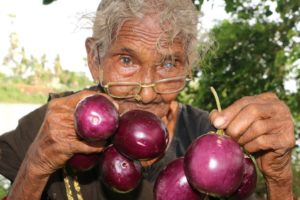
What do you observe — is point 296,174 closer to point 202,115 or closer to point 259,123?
point 202,115

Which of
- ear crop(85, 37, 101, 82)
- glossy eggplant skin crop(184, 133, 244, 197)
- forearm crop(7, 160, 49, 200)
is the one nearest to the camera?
glossy eggplant skin crop(184, 133, 244, 197)

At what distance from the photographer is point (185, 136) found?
2.62 meters

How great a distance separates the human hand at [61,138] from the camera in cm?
154

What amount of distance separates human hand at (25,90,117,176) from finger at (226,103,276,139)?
1.41ft

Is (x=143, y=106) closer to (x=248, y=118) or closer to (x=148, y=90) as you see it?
(x=148, y=90)

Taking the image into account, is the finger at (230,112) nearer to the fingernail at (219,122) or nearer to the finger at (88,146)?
the fingernail at (219,122)

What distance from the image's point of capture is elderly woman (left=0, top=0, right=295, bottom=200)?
1.56 metres

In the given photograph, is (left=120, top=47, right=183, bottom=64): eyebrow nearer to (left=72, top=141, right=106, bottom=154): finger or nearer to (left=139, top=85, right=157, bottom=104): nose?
(left=139, top=85, right=157, bottom=104): nose

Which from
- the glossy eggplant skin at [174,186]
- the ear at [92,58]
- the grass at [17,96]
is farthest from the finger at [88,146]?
the grass at [17,96]

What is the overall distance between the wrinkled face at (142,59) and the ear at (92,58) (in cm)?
15

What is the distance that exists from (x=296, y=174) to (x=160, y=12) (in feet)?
13.9

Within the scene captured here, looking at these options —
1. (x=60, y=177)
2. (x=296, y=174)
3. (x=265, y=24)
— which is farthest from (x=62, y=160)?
(x=296, y=174)

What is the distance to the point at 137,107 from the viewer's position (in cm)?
207

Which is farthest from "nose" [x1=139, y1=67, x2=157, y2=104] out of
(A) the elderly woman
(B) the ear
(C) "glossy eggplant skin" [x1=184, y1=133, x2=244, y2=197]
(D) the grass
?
(D) the grass
